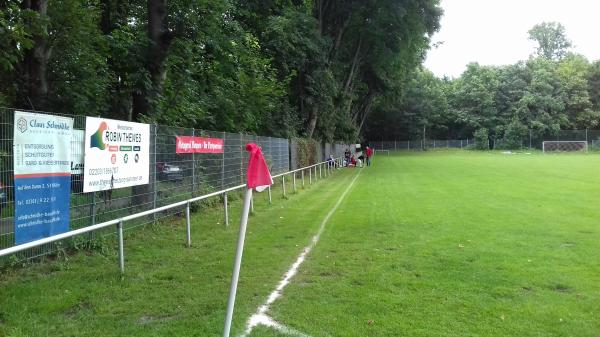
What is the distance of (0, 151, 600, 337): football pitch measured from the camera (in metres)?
5.32

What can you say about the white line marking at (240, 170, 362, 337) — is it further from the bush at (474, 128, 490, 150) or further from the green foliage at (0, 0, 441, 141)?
the bush at (474, 128, 490, 150)

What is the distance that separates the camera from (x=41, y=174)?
7.12m

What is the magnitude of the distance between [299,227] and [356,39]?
33229 millimetres

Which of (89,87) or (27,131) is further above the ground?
(89,87)

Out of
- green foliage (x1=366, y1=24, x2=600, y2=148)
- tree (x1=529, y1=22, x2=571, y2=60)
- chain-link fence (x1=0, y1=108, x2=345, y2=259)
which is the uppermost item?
tree (x1=529, y1=22, x2=571, y2=60)

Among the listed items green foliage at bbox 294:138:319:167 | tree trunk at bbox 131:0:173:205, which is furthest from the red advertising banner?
green foliage at bbox 294:138:319:167

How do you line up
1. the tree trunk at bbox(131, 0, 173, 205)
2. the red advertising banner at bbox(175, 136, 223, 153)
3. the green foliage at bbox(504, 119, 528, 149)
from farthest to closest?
the green foliage at bbox(504, 119, 528, 149), the tree trunk at bbox(131, 0, 173, 205), the red advertising banner at bbox(175, 136, 223, 153)

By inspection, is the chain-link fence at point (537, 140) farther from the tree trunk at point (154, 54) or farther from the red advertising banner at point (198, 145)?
the tree trunk at point (154, 54)

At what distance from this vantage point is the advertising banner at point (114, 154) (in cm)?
840

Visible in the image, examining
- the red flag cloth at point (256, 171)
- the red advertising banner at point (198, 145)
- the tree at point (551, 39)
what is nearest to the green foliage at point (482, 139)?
the tree at point (551, 39)

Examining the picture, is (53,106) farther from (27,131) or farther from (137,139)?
(27,131)

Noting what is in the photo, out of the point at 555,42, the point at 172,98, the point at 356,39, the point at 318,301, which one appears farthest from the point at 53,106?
the point at 555,42

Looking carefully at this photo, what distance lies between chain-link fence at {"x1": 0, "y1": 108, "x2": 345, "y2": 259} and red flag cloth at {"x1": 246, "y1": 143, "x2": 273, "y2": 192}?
408cm

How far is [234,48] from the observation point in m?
18.9
